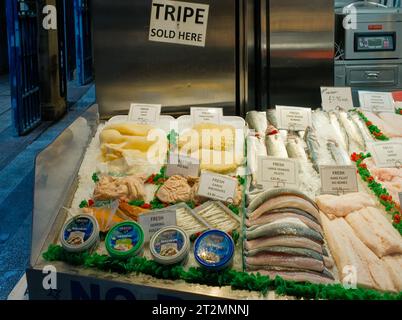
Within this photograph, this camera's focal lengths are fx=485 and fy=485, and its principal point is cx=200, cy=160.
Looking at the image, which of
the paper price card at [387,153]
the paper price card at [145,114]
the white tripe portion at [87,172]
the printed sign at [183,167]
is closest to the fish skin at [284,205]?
the printed sign at [183,167]

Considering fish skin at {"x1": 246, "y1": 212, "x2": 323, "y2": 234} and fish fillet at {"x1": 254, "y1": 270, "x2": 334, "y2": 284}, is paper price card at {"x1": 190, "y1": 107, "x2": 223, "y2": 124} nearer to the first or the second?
fish skin at {"x1": 246, "y1": 212, "x2": 323, "y2": 234}

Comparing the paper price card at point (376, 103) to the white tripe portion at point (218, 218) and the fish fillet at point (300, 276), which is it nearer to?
the white tripe portion at point (218, 218)

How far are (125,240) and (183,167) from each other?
2.13 feet

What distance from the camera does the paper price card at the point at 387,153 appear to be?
2.44 m

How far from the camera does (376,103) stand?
324 centimetres

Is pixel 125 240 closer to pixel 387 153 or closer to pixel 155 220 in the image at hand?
pixel 155 220

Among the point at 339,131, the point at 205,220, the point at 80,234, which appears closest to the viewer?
the point at 80,234

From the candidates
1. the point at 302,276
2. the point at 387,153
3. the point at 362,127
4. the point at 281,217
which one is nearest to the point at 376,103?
the point at 362,127

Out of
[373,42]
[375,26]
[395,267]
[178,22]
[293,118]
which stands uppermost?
[178,22]

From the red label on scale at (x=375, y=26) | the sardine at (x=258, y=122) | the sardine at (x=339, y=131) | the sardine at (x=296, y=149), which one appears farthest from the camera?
the red label on scale at (x=375, y=26)

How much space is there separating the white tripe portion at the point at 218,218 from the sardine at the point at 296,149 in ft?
2.04

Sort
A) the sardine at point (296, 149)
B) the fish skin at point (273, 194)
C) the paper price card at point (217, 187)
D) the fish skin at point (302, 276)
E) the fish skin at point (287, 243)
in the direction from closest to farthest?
1. the fish skin at point (302, 276)
2. the fish skin at point (287, 243)
3. the fish skin at point (273, 194)
4. the paper price card at point (217, 187)
5. the sardine at point (296, 149)
